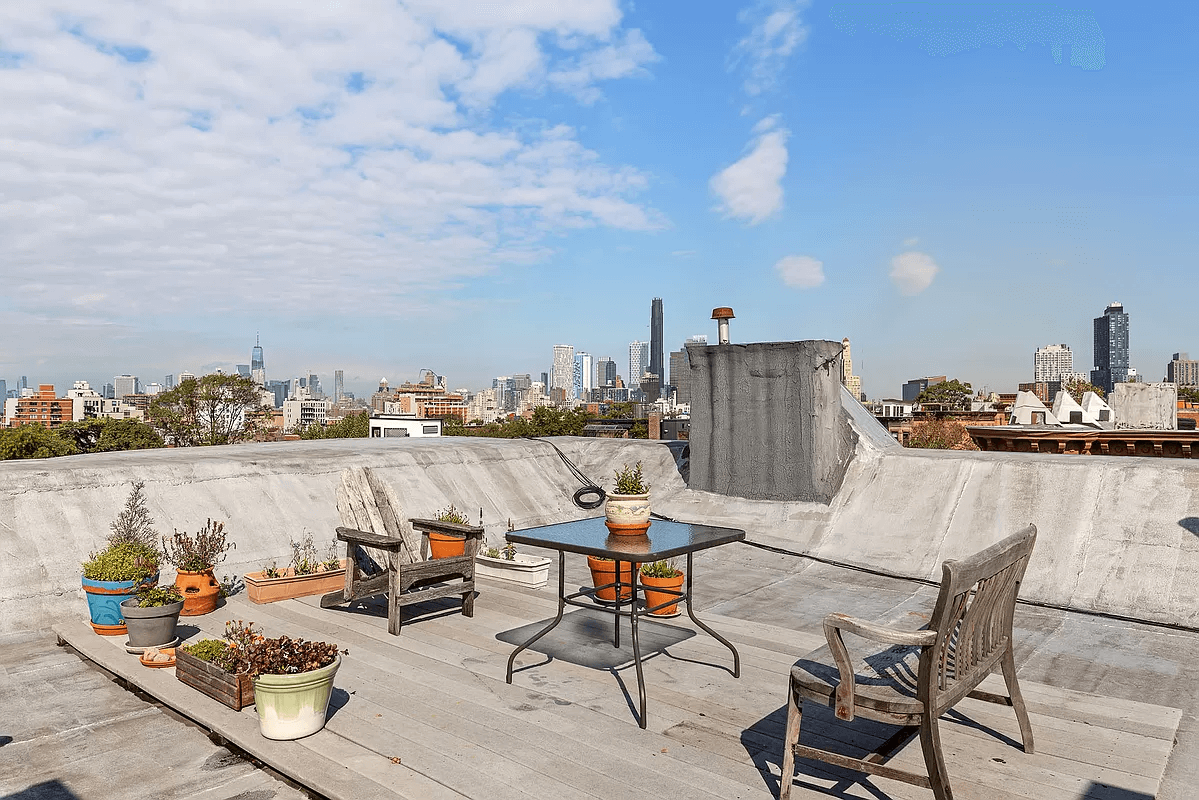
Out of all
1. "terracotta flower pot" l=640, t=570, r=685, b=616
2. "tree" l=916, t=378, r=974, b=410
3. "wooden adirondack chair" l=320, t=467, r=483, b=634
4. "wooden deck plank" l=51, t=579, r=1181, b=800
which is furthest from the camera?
"tree" l=916, t=378, r=974, b=410

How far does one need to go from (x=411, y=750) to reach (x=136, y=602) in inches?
115

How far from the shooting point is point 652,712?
432 centimetres

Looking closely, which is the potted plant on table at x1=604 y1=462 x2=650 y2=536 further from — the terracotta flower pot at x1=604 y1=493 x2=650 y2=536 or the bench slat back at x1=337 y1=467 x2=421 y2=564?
the bench slat back at x1=337 y1=467 x2=421 y2=564

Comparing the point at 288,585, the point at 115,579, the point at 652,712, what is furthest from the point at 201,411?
the point at 652,712

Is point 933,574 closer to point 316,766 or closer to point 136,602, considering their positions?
point 316,766

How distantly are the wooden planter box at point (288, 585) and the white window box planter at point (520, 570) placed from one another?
4.51 feet

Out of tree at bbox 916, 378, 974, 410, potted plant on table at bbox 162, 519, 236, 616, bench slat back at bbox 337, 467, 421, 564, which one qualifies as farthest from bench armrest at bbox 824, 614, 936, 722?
tree at bbox 916, 378, 974, 410

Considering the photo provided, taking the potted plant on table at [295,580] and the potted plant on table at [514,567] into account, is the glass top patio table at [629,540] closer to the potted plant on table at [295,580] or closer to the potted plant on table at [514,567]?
the potted plant on table at [514,567]

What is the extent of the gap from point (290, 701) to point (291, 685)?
105mm

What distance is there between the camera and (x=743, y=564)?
8406 mm

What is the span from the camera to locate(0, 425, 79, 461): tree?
2775 cm

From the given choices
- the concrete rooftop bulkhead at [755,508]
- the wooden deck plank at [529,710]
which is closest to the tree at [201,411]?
the concrete rooftop bulkhead at [755,508]

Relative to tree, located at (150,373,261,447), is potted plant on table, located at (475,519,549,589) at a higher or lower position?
lower

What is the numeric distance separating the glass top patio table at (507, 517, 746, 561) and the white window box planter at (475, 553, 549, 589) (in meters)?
2.01
